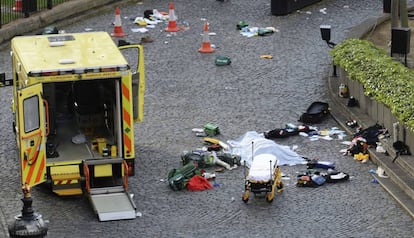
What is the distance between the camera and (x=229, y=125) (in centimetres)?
2052

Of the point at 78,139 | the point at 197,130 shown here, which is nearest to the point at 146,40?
the point at 197,130

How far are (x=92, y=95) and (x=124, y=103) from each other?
56.0 inches

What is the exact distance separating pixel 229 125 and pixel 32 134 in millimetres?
4759

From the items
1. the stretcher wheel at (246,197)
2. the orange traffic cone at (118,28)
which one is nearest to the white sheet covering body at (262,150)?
the stretcher wheel at (246,197)

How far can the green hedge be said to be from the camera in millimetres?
18016

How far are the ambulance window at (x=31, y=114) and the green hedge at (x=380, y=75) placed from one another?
16.9 ft

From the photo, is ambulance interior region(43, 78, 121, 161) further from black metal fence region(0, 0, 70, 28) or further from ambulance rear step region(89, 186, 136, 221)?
black metal fence region(0, 0, 70, 28)

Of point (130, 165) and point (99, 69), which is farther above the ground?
point (99, 69)

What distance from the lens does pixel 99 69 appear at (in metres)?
17.1

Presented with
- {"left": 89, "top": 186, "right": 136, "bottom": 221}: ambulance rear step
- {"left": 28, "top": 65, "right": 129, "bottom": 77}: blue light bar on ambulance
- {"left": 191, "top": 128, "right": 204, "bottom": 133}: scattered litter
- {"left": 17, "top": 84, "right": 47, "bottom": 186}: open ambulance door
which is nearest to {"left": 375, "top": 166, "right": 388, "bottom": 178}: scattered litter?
{"left": 191, "top": 128, "right": 204, "bottom": 133}: scattered litter

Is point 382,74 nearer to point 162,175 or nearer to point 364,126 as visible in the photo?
point 364,126

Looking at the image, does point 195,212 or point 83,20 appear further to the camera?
point 83,20

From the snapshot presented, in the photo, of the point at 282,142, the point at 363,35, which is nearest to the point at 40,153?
the point at 282,142

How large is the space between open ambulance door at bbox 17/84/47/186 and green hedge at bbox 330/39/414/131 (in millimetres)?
5090
